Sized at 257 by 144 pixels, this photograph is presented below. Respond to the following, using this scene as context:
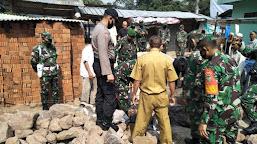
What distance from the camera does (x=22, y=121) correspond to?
2988 millimetres

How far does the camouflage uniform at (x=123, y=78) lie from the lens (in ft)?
12.1

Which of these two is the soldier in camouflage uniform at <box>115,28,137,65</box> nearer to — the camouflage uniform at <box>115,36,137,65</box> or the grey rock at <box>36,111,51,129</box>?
the camouflage uniform at <box>115,36,137,65</box>

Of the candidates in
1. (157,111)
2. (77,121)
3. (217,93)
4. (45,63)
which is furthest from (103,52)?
(45,63)

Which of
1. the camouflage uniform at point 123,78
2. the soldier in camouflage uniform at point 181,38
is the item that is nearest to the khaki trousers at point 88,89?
the camouflage uniform at point 123,78

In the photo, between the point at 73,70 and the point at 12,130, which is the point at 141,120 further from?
the point at 73,70

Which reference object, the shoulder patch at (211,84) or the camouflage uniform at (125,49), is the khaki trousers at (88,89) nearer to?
the camouflage uniform at (125,49)

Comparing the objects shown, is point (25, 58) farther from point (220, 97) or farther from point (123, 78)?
point (220, 97)

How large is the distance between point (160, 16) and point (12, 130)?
12.1 meters

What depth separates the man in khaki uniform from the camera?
2.75 m

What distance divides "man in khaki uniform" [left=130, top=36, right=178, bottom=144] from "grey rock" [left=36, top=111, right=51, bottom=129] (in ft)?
5.01

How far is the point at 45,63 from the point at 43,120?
5.64 ft

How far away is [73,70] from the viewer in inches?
218

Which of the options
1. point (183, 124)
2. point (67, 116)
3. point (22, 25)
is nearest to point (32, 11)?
point (22, 25)

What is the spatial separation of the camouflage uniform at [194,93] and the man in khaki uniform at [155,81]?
53 centimetres
